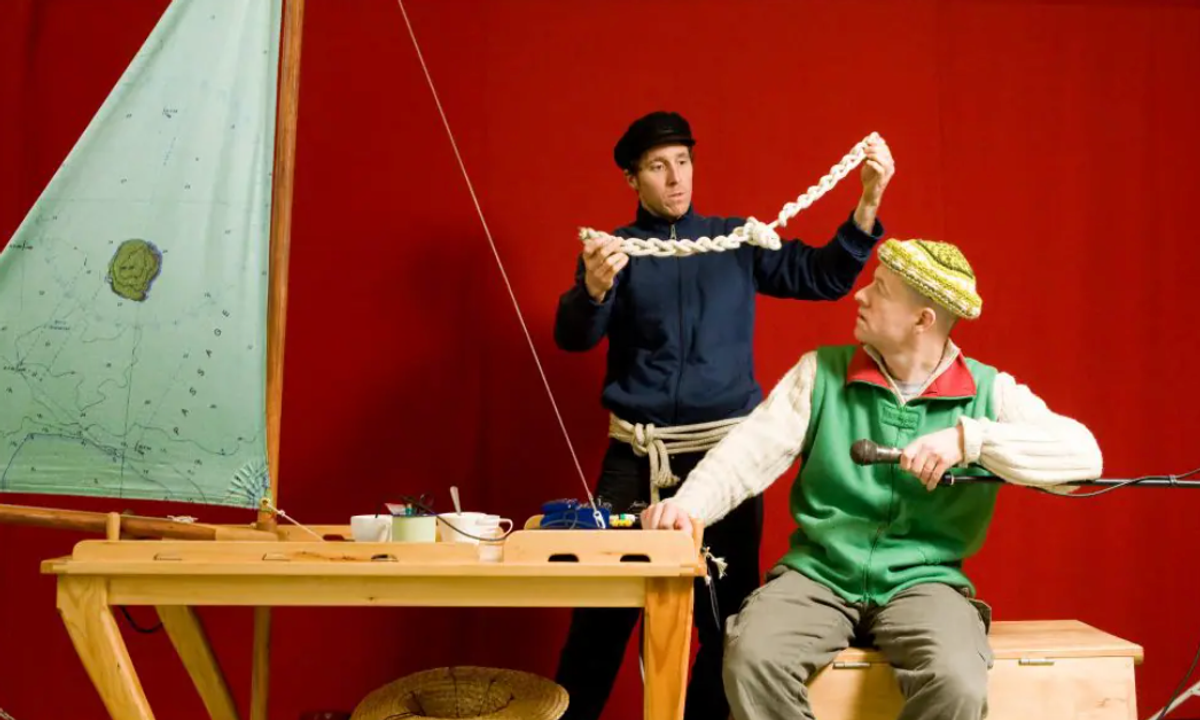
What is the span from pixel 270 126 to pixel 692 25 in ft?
4.23

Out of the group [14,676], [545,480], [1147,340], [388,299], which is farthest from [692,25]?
[14,676]

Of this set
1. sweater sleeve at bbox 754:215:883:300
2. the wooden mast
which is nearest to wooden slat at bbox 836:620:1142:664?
sweater sleeve at bbox 754:215:883:300

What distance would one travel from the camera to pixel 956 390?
192 cm

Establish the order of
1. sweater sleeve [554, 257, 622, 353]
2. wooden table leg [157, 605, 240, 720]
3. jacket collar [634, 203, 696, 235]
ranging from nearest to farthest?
wooden table leg [157, 605, 240, 720] → sweater sleeve [554, 257, 622, 353] → jacket collar [634, 203, 696, 235]

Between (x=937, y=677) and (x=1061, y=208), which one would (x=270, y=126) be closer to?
(x=937, y=677)

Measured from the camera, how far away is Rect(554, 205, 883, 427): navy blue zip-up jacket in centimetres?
218

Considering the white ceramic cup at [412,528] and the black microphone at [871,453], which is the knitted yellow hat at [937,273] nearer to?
the black microphone at [871,453]

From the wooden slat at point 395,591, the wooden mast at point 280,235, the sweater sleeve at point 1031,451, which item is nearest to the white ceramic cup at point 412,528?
the wooden slat at point 395,591

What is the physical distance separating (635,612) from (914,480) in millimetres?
680

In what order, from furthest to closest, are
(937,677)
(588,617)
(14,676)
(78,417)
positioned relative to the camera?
1. (14,676)
2. (588,617)
3. (78,417)
4. (937,677)

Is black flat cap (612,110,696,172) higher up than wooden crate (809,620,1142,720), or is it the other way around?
black flat cap (612,110,696,172)

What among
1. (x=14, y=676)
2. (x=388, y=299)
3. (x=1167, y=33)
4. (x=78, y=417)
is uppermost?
(x=1167, y=33)

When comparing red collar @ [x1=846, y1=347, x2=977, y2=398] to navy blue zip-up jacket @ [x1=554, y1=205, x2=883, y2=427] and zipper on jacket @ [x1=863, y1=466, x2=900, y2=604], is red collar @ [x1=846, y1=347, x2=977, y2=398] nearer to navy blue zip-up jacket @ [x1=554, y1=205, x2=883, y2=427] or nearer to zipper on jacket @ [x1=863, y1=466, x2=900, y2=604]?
zipper on jacket @ [x1=863, y1=466, x2=900, y2=604]

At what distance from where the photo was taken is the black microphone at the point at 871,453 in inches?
69.5
